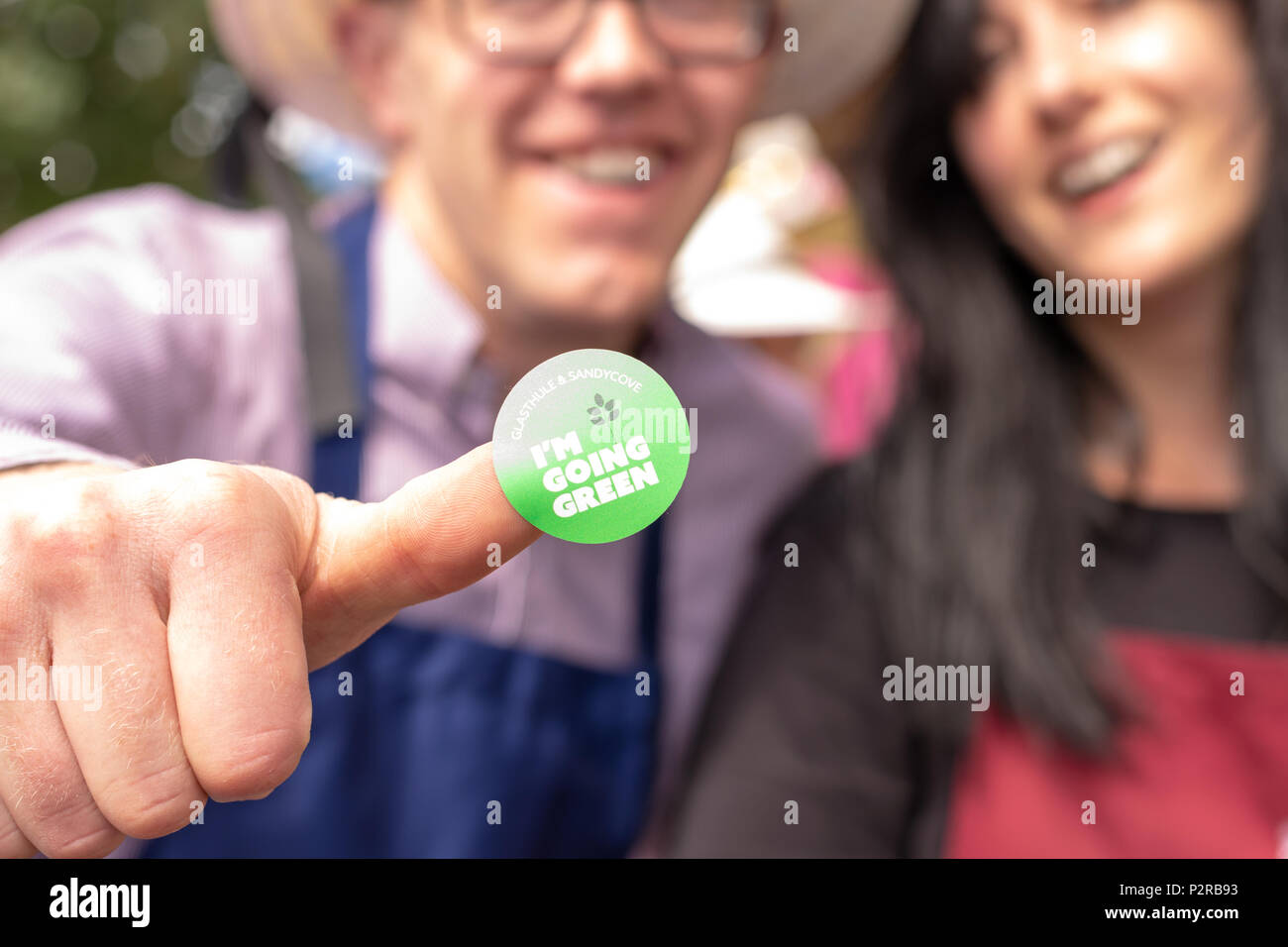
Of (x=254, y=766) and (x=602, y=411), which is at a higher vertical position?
(x=602, y=411)

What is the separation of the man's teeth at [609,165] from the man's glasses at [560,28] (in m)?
0.10

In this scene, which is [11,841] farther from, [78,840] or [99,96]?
[99,96]

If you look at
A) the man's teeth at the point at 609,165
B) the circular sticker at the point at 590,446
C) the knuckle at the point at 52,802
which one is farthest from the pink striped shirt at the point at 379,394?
the circular sticker at the point at 590,446

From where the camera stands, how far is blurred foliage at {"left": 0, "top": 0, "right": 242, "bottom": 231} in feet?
8.46

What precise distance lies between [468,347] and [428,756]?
47 cm

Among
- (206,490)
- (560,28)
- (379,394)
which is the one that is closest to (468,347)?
(379,394)

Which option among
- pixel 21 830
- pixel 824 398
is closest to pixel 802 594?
pixel 21 830

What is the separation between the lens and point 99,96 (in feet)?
9.16

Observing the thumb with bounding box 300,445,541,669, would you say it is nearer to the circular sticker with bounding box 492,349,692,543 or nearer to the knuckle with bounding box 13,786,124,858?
the circular sticker with bounding box 492,349,692,543

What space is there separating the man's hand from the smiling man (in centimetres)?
25

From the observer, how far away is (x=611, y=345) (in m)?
1.18

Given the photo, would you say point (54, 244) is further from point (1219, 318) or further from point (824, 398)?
point (824, 398)

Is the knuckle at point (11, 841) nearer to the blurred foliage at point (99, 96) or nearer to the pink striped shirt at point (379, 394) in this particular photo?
the pink striped shirt at point (379, 394)

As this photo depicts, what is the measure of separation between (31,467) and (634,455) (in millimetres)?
370
